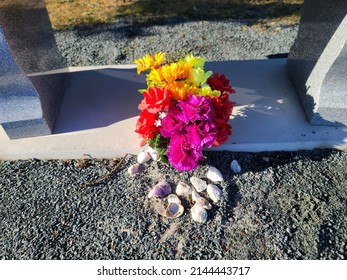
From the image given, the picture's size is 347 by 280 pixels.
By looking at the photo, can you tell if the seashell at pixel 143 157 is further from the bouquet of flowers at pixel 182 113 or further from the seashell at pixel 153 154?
the bouquet of flowers at pixel 182 113

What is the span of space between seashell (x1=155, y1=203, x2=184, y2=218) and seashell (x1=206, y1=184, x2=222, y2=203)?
8.7 inches

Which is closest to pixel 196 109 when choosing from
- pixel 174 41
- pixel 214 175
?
pixel 214 175

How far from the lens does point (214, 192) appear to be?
7.92 feet

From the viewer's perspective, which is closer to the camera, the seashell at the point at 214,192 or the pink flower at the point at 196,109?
the pink flower at the point at 196,109

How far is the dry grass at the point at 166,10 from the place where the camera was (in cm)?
463

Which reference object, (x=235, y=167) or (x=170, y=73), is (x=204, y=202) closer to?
(x=235, y=167)

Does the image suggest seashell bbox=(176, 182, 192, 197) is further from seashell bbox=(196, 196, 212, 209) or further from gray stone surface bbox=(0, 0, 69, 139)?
gray stone surface bbox=(0, 0, 69, 139)

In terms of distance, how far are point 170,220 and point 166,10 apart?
3.39 metres

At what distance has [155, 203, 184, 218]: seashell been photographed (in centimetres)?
234

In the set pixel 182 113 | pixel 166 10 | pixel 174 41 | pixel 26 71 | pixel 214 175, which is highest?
pixel 26 71

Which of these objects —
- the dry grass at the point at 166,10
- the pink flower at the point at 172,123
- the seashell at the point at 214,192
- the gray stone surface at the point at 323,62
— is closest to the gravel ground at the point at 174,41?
the dry grass at the point at 166,10

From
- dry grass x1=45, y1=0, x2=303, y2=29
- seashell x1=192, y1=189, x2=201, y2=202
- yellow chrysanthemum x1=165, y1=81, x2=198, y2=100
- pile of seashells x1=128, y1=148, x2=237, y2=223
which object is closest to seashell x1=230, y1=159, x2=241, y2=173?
pile of seashells x1=128, y1=148, x2=237, y2=223

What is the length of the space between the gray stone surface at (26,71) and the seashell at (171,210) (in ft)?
3.90

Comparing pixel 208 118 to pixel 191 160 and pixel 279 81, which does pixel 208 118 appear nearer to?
pixel 191 160
